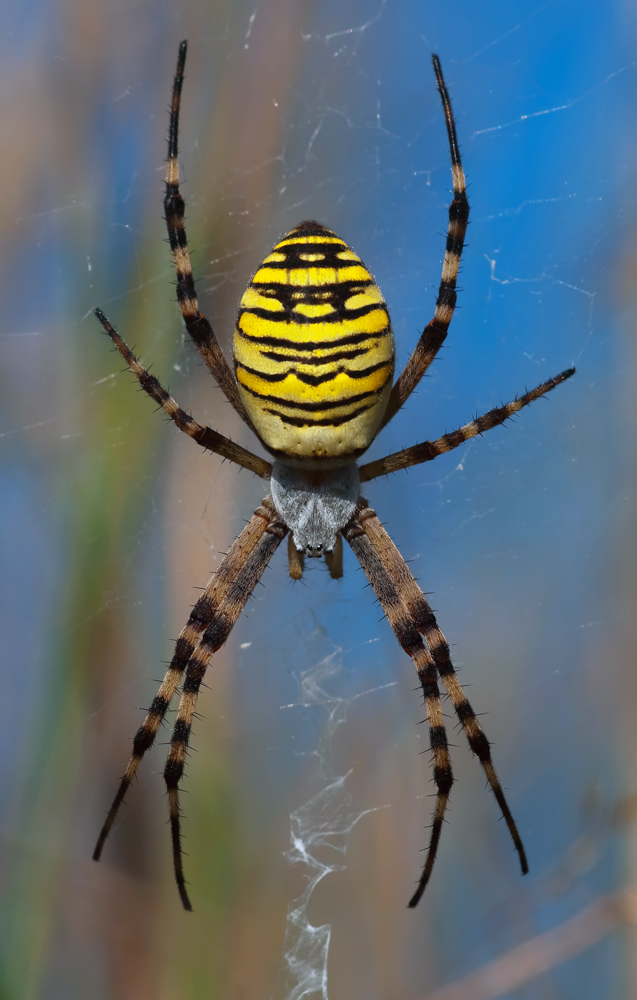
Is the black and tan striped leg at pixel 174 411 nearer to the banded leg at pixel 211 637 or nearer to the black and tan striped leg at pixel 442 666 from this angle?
the banded leg at pixel 211 637

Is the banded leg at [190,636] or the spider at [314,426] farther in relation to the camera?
the banded leg at [190,636]

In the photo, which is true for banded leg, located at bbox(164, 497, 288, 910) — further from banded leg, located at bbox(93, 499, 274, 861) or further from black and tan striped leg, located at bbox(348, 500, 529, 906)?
black and tan striped leg, located at bbox(348, 500, 529, 906)

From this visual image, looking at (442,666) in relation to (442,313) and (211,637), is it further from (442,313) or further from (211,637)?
(442,313)

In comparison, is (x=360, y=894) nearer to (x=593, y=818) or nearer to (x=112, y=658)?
(x=593, y=818)

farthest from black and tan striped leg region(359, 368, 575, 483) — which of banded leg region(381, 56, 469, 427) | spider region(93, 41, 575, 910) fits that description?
banded leg region(381, 56, 469, 427)

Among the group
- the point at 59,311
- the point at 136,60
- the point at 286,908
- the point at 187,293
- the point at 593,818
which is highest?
the point at 136,60

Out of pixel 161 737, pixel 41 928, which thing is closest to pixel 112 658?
pixel 161 737

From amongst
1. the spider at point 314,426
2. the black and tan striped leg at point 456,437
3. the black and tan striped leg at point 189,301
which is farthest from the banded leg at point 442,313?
the black and tan striped leg at point 189,301
